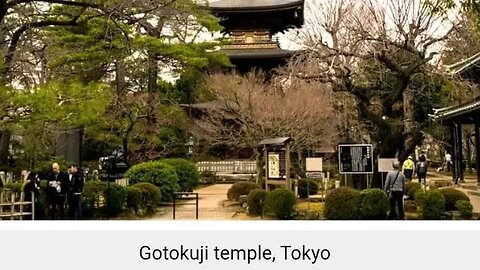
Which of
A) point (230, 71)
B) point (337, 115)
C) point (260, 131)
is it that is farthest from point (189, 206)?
point (230, 71)

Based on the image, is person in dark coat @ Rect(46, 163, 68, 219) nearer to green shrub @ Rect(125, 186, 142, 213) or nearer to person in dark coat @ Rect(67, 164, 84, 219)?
person in dark coat @ Rect(67, 164, 84, 219)

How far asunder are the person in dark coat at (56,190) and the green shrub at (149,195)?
256cm

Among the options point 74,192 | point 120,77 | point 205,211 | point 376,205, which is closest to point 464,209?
point 376,205

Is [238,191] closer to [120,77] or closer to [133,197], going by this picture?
[133,197]

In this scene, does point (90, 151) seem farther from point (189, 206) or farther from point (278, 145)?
point (278, 145)

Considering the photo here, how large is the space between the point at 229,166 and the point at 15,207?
1380 centimetres

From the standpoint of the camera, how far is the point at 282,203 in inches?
458

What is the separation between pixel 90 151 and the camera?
26.3 metres

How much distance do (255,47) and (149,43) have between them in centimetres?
1267

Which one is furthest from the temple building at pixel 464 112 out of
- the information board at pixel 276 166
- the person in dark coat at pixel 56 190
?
the person in dark coat at pixel 56 190

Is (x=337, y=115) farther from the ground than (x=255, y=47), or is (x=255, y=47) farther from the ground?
(x=255, y=47)

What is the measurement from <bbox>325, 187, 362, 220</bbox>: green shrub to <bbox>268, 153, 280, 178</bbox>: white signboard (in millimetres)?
3047

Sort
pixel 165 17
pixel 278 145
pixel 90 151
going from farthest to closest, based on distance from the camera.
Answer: pixel 90 151, pixel 278 145, pixel 165 17

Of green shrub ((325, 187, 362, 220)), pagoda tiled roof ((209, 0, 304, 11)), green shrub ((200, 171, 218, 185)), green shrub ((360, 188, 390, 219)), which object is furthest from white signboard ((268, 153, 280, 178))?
pagoda tiled roof ((209, 0, 304, 11))
